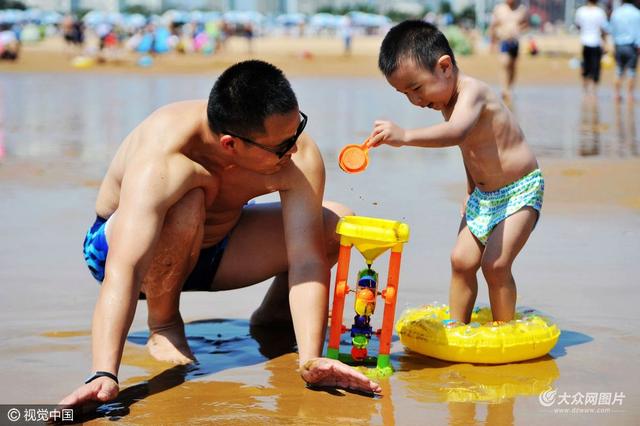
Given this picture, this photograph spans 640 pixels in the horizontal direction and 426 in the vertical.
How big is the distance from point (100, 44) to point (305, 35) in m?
40.9

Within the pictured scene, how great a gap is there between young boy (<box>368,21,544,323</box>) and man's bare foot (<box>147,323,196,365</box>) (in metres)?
1.21

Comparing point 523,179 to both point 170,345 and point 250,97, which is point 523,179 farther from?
point 170,345

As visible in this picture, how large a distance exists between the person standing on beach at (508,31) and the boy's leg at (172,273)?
12.7 meters

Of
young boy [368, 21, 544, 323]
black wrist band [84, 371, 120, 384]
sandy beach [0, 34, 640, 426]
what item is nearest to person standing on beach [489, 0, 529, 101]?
sandy beach [0, 34, 640, 426]

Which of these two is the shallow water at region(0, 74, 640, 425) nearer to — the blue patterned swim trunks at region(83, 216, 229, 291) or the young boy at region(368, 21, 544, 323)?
the blue patterned swim trunks at region(83, 216, 229, 291)

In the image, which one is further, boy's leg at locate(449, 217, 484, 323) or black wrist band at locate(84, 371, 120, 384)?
boy's leg at locate(449, 217, 484, 323)

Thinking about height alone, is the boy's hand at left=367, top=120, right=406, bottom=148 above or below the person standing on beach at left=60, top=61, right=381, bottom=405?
above

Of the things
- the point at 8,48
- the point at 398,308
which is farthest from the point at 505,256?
the point at 8,48

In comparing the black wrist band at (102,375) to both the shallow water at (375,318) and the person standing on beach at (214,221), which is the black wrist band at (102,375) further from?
the shallow water at (375,318)

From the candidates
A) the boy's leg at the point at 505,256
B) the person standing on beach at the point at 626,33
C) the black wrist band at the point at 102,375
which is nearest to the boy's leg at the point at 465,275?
the boy's leg at the point at 505,256

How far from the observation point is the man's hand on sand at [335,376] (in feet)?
11.9

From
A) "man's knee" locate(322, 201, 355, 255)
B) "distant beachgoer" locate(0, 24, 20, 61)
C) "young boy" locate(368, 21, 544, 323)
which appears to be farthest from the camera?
"distant beachgoer" locate(0, 24, 20, 61)

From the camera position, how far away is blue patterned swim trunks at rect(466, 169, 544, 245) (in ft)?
14.4

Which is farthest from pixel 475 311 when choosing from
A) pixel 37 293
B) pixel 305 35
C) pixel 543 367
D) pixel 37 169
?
pixel 305 35
